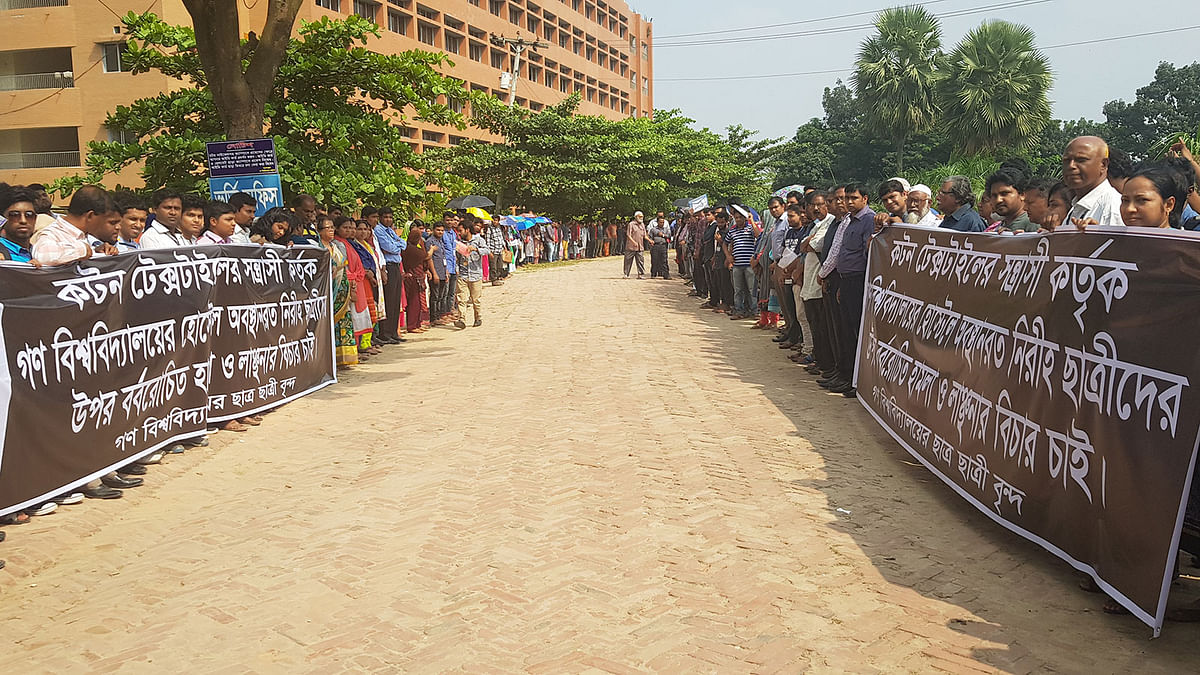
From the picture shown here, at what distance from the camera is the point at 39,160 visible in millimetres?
40031

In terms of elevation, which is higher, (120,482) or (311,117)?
(311,117)

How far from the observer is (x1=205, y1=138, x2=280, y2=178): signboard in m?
11.3

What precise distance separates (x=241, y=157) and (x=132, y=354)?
16.7 ft

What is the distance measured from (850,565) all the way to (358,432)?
15.7 ft

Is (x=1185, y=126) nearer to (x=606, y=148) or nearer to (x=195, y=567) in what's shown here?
(x=606, y=148)

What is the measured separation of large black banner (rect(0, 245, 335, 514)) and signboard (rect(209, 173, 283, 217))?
1953 millimetres

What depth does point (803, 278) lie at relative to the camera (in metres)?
11.4

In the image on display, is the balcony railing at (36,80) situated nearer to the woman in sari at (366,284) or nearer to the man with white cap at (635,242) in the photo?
the man with white cap at (635,242)

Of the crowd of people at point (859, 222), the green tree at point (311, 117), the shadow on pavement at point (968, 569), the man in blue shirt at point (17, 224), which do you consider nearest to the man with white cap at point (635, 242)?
the crowd of people at point (859, 222)

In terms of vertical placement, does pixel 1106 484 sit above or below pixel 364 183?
below

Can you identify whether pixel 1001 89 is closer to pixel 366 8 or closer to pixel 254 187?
pixel 366 8

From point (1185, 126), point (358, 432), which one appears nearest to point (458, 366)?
point (358, 432)

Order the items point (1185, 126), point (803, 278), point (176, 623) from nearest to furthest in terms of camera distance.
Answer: point (176, 623) → point (803, 278) → point (1185, 126)

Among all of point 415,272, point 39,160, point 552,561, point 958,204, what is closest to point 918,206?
point 958,204
